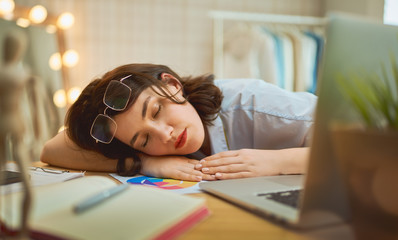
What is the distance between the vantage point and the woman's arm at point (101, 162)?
2.41 ft

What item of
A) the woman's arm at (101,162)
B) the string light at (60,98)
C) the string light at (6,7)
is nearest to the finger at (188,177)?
the woman's arm at (101,162)

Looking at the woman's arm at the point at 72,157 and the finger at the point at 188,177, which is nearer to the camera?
the finger at the point at 188,177

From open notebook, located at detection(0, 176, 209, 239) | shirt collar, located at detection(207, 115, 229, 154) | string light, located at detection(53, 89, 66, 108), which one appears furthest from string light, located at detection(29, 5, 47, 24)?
open notebook, located at detection(0, 176, 209, 239)

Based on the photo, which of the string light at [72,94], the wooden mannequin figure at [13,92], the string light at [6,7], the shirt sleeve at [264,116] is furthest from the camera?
the string light at [72,94]

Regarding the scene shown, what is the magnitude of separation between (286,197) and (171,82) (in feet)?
1.91

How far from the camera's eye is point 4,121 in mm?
274

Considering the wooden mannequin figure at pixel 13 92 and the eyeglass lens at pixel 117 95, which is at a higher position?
the wooden mannequin figure at pixel 13 92

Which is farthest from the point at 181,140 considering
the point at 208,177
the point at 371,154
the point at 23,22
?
the point at 23,22

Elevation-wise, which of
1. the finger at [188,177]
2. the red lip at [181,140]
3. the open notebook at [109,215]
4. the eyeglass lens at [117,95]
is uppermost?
the eyeglass lens at [117,95]

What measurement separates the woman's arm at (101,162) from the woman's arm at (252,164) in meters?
0.03

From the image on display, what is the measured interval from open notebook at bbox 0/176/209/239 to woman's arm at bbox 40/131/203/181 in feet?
0.89

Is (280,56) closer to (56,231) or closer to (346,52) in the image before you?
(346,52)

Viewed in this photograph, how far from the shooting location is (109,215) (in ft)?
1.19

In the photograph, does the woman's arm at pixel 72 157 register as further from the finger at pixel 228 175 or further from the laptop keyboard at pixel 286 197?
the laptop keyboard at pixel 286 197
